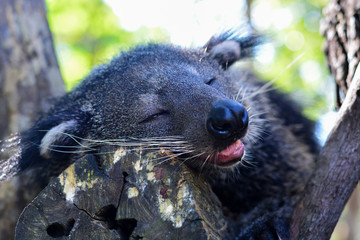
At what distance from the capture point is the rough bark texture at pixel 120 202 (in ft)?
7.98

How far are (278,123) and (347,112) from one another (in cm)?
222

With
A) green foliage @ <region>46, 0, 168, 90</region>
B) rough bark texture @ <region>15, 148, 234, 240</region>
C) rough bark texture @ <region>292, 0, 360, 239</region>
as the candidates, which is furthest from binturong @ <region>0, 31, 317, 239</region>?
green foliage @ <region>46, 0, 168, 90</region>

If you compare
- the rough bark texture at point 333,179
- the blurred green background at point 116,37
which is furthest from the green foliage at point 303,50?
the rough bark texture at point 333,179

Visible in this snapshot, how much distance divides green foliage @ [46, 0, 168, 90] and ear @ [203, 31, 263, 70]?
5.60 metres

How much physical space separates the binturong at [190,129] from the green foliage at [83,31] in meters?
6.26

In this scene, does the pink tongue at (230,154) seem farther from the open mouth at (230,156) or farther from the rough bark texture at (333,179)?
the rough bark texture at (333,179)

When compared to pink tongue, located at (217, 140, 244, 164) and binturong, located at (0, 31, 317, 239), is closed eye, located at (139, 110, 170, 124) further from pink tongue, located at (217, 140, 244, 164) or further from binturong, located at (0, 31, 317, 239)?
pink tongue, located at (217, 140, 244, 164)

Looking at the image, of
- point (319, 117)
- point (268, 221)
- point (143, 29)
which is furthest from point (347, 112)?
point (143, 29)

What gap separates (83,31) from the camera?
11297 mm

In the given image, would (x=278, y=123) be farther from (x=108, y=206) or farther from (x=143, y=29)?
(x=143, y=29)

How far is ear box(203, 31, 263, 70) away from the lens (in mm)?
4625

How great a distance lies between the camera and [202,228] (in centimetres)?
228

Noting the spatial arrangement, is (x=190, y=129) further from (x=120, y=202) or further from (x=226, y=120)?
(x=120, y=202)

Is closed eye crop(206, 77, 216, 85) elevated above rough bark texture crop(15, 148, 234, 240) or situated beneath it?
elevated above
